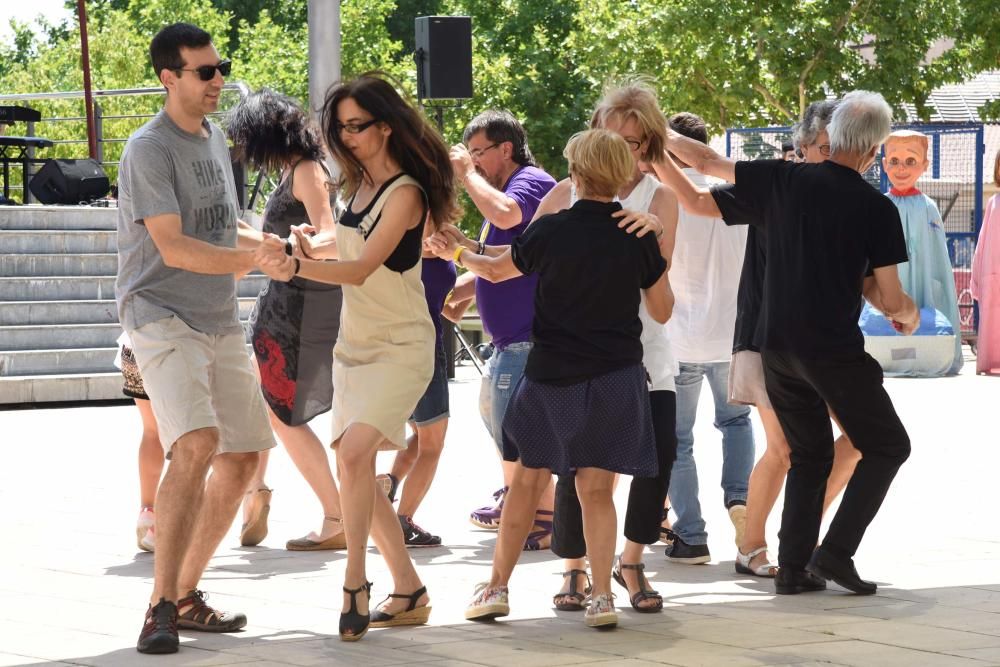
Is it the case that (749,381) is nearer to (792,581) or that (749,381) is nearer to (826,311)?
(826,311)

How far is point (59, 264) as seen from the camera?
1519 cm

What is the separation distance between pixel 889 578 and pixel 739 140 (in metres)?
14.8

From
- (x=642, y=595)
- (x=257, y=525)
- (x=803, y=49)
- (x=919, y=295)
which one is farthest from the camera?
(x=803, y=49)

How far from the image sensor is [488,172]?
7.00 meters

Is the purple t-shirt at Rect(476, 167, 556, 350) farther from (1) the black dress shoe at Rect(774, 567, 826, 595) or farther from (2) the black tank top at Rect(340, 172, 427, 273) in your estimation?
(1) the black dress shoe at Rect(774, 567, 826, 595)

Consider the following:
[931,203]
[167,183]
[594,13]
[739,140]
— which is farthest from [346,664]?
[594,13]

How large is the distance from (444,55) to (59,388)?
4846 mm

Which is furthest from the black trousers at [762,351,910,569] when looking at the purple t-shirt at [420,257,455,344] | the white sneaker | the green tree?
the green tree

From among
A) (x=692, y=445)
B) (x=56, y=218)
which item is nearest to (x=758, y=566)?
(x=692, y=445)

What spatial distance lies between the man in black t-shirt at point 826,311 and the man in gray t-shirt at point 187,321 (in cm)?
170

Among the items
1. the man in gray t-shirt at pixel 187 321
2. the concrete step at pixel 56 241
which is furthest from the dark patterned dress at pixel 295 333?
the concrete step at pixel 56 241

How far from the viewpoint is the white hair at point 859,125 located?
5750 mm

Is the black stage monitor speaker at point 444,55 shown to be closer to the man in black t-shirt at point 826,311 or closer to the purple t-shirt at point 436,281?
the purple t-shirt at point 436,281

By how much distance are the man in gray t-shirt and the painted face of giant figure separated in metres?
11.0
